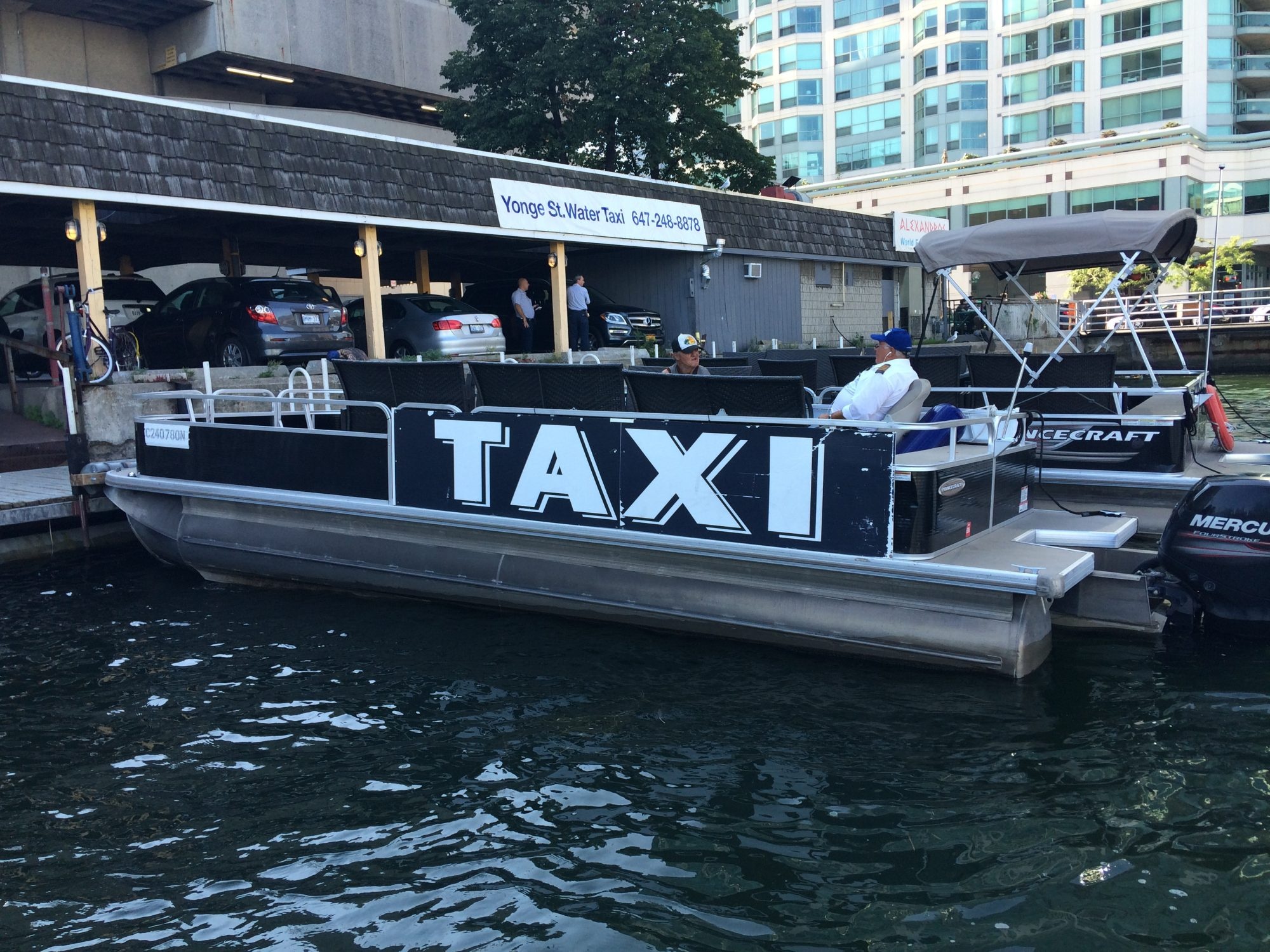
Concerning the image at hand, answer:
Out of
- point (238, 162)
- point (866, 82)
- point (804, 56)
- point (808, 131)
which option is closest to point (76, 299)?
point (238, 162)

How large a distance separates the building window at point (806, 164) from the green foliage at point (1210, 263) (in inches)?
1002

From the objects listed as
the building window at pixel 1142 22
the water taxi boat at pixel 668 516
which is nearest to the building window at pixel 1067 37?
the building window at pixel 1142 22

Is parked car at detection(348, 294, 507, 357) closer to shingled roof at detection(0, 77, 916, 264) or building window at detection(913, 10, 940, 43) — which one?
shingled roof at detection(0, 77, 916, 264)

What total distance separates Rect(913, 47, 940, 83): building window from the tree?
37109 millimetres

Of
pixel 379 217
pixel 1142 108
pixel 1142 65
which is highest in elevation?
pixel 1142 65

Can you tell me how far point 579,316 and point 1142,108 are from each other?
1930 inches

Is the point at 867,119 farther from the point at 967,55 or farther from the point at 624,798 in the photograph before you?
the point at 624,798

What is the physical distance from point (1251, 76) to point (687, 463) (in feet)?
200

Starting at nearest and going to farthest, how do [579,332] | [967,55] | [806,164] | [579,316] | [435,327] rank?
1. [435,327]
2. [579,316]
3. [579,332]
4. [967,55]
5. [806,164]

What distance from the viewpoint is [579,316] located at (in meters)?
19.2

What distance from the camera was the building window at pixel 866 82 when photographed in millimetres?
65562

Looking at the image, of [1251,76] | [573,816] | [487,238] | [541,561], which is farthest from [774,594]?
[1251,76]

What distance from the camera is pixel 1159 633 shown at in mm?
6488

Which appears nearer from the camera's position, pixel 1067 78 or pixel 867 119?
pixel 1067 78
